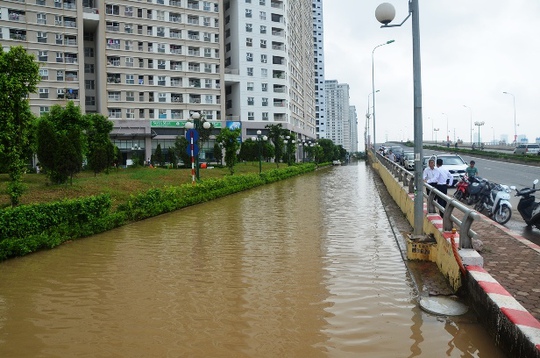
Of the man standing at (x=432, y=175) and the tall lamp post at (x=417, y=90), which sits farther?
the man standing at (x=432, y=175)

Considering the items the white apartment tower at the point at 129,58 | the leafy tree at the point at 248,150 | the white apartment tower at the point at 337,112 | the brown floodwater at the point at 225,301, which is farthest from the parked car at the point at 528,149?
the white apartment tower at the point at 337,112

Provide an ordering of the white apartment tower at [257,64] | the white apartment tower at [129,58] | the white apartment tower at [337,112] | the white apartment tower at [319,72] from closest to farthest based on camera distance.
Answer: the white apartment tower at [129,58], the white apartment tower at [257,64], the white apartment tower at [319,72], the white apartment tower at [337,112]

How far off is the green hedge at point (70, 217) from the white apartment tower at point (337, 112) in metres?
141

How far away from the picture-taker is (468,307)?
5105 millimetres

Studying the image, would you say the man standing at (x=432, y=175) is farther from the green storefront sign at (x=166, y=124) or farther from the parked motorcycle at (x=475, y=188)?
the green storefront sign at (x=166, y=124)

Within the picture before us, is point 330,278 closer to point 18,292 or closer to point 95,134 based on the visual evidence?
point 18,292

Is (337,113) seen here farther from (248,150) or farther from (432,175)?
(432,175)

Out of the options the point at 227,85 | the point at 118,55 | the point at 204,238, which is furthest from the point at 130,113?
the point at 204,238

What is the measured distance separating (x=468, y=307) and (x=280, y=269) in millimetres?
3035

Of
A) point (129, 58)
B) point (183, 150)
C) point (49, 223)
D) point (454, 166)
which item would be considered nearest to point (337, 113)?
point (129, 58)

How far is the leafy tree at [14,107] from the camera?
11391mm

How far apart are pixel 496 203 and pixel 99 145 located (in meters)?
21.9

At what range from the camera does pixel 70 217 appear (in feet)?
33.3

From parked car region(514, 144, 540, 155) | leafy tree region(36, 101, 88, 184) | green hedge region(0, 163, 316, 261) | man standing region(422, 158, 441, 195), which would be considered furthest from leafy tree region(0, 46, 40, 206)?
parked car region(514, 144, 540, 155)
